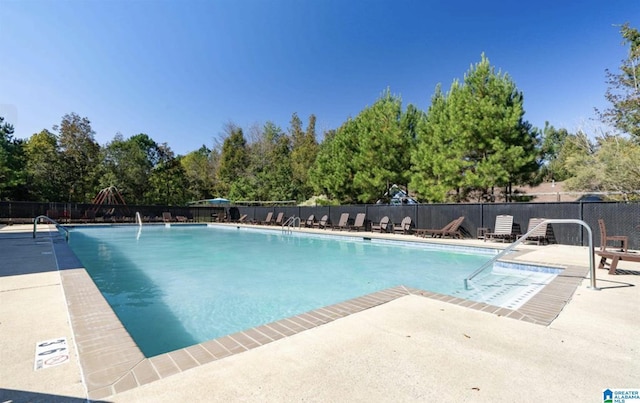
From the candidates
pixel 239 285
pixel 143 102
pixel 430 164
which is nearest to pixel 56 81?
pixel 143 102

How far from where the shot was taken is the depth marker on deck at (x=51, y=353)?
7.14ft

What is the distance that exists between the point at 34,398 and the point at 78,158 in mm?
35966

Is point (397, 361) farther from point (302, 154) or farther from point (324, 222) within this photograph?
point (302, 154)

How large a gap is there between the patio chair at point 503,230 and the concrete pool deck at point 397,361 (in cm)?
724

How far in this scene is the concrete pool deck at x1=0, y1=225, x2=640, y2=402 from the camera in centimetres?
187

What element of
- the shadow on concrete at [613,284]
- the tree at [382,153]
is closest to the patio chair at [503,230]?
the shadow on concrete at [613,284]

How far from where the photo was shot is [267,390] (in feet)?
6.22

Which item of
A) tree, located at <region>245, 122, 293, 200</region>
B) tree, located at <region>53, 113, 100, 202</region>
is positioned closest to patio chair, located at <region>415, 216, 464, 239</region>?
tree, located at <region>245, 122, 293, 200</region>

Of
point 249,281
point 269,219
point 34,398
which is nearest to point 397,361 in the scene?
point 34,398

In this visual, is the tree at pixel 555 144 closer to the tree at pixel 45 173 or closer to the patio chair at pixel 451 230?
the patio chair at pixel 451 230

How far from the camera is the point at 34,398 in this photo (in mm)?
1755

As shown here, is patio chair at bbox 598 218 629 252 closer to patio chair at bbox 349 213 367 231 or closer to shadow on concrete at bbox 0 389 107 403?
shadow on concrete at bbox 0 389 107 403

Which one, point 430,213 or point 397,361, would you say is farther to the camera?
point 430,213

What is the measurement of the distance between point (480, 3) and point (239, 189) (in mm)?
24227
